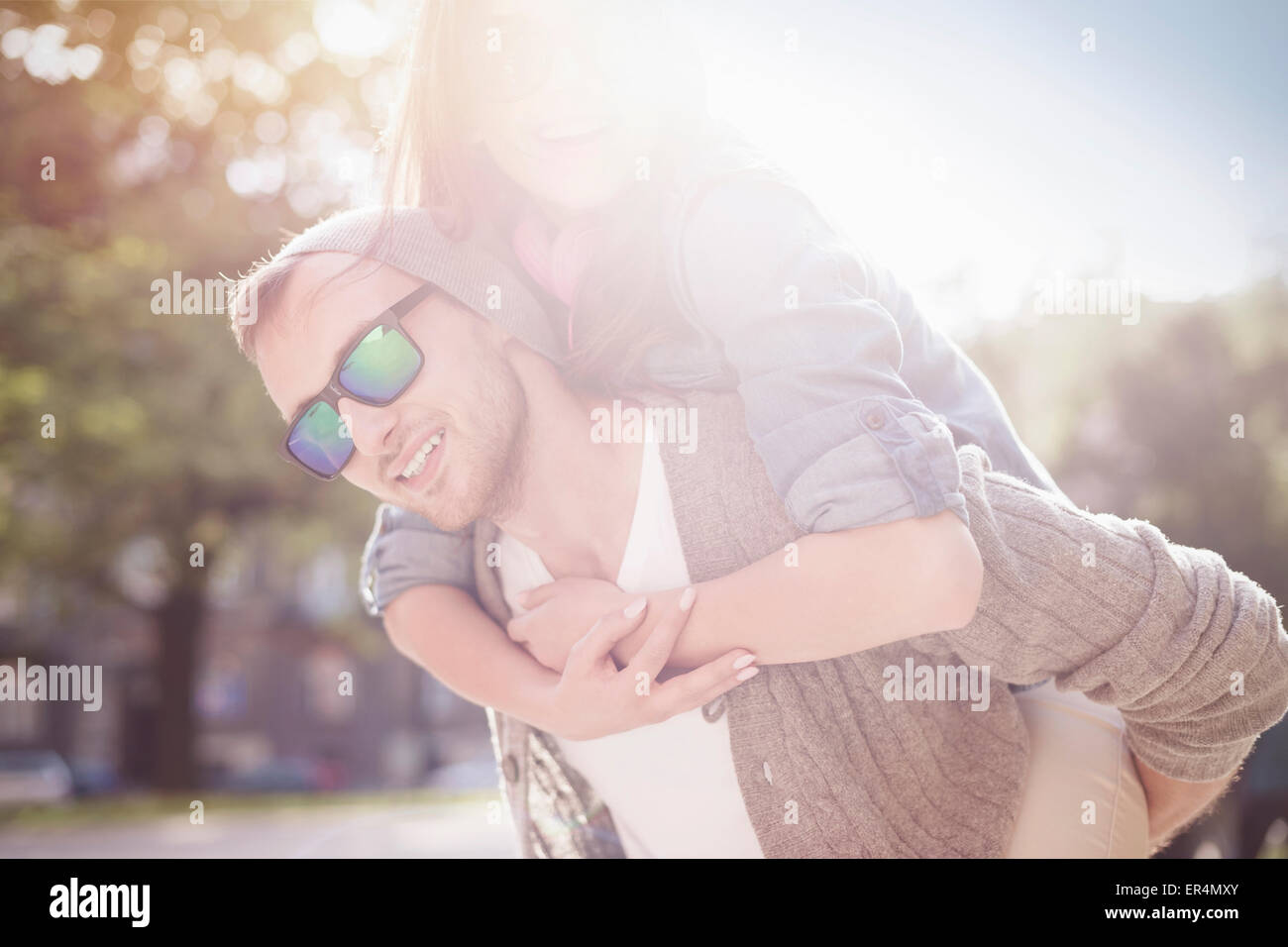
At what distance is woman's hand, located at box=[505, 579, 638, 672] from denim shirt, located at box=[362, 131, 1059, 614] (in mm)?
392

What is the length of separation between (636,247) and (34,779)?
2266 cm

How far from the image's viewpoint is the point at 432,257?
2057 mm

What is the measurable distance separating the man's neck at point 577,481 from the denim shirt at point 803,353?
0.58 ft

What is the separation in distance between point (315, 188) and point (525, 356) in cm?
1062

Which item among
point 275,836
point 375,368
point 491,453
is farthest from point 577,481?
point 275,836

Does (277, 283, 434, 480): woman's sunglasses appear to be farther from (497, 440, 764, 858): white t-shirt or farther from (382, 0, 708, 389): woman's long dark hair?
(497, 440, 764, 858): white t-shirt

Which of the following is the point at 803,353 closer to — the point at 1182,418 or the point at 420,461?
the point at 420,461

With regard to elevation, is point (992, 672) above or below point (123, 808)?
above

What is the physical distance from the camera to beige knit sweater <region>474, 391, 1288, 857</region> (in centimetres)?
180

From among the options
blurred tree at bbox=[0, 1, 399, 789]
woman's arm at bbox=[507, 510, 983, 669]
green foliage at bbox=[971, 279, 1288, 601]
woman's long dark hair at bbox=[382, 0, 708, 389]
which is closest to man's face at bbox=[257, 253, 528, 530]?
woman's long dark hair at bbox=[382, 0, 708, 389]

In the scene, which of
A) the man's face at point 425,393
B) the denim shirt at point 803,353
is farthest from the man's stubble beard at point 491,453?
the denim shirt at point 803,353

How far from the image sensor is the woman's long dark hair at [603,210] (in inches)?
80.4
